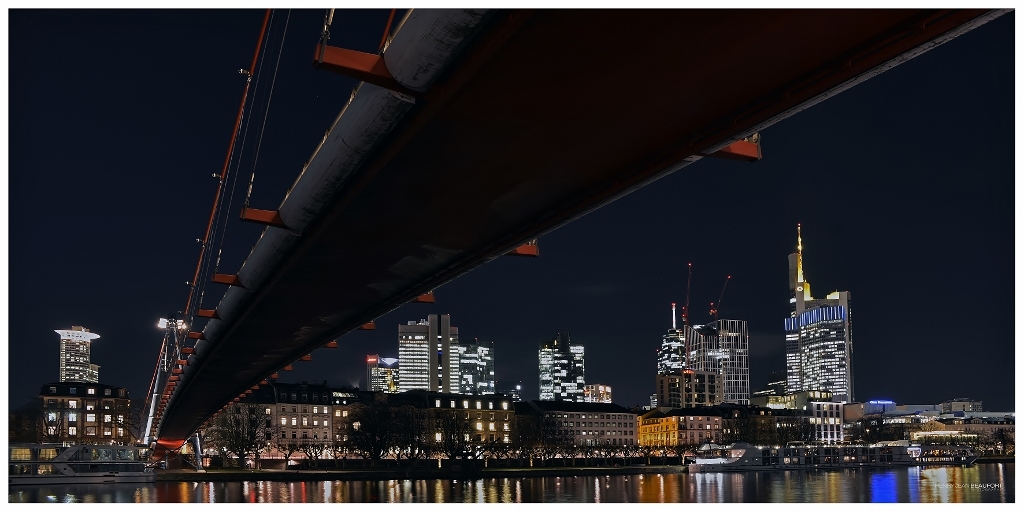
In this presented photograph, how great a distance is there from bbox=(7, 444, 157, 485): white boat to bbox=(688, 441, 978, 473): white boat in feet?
232

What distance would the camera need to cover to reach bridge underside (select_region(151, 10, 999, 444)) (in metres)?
14.1

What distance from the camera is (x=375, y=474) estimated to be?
366 feet

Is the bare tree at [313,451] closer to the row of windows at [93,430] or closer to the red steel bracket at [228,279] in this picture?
the row of windows at [93,430]

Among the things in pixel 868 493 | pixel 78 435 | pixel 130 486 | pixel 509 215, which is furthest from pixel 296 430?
pixel 509 215

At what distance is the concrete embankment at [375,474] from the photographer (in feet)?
343

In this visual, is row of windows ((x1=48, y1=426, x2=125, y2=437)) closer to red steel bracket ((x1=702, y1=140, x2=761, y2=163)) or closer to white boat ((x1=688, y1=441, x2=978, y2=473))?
white boat ((x1=688, y1=441, x2=978, y2=473))

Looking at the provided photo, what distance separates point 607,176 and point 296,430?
165m

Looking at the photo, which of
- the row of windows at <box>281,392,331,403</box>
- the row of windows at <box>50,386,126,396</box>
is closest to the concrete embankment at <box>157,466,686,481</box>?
the row of windows at <box>281,392,331,403</box>

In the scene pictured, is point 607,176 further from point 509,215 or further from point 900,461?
point 900,461

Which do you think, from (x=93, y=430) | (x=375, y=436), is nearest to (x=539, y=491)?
(x=375, y=436)

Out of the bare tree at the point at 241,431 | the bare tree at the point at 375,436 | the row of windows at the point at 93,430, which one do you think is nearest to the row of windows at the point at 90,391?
the row of windows at the point at 93,430

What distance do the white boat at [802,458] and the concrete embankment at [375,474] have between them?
530 inches

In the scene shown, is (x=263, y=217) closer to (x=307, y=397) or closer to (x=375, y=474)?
(x=375, y=474)

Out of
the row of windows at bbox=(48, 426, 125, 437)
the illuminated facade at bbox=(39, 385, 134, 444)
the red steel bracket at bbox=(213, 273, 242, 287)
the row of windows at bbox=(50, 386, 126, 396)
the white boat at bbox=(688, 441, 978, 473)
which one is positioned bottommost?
the white boat at bbox=(688, 441, 978, 473)
